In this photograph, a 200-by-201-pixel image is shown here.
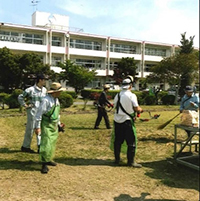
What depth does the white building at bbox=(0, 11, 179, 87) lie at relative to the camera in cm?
3534

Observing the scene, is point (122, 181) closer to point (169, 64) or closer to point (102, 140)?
point (102, 140)

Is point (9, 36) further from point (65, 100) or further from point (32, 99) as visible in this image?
point (32, 99)

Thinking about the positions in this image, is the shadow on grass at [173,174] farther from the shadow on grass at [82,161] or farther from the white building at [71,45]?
the white building at [71,45]

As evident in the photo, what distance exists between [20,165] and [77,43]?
37.0 m

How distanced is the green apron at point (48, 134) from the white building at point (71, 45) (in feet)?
103

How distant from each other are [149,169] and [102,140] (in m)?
2.63

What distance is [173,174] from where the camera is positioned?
14.9 feet

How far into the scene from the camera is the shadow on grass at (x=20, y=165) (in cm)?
480

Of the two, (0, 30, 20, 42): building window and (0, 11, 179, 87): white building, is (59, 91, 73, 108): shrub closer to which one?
(0, 11, 179, 87): white building

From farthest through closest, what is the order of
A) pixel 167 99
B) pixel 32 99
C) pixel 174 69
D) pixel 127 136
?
pixel 174 69, pixel 167 99, pixel 32 99, pixel 127 136

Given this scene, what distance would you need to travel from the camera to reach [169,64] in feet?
79.8

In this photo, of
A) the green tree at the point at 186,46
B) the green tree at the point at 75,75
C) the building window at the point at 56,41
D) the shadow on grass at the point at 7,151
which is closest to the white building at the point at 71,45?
the building window at the point at 56,41

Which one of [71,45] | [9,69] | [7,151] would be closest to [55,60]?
[71,45]

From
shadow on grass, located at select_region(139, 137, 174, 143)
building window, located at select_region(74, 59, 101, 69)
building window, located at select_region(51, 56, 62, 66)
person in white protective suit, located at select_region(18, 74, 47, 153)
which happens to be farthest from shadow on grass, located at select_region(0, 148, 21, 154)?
building window, located at select_region(74, 59, 101, 69)
